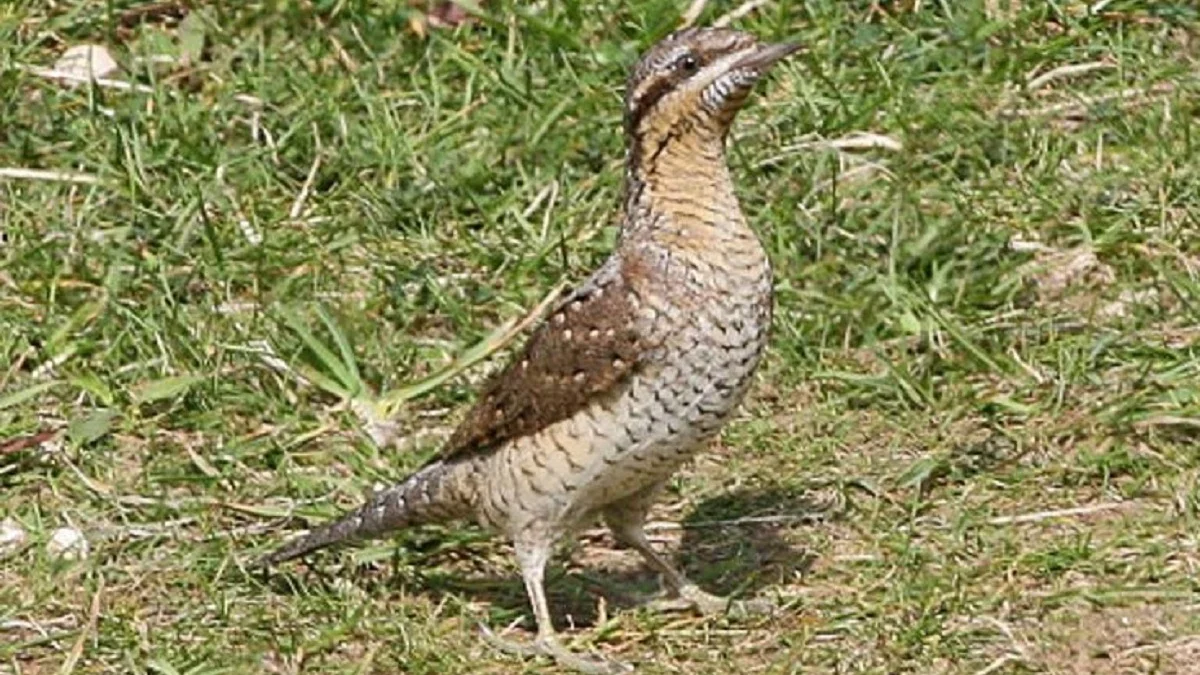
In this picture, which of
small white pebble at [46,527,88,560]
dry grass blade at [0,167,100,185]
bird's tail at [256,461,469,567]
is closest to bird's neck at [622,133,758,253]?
bird's tail at [256,461,469,567]

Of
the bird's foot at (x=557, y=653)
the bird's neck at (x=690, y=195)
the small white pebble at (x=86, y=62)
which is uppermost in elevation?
the bird's neck at (x=690, y=195)

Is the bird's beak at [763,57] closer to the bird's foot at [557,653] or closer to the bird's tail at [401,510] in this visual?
the bird's tail at [401,510]

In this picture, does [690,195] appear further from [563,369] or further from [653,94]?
[563,369]

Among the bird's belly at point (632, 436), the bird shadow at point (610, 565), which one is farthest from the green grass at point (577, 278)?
the bird's belly at point (632, 436)

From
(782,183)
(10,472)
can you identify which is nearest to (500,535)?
(10,472)

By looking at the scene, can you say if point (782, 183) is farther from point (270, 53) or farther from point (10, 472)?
point (10, 472)

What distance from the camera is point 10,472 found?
20.6 feet

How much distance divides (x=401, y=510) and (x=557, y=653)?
454 mm

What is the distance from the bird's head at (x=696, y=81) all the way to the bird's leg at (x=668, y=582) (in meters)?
0.79

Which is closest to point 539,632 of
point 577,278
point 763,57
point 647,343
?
point 647,343

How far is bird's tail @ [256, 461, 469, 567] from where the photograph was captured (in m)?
5.59

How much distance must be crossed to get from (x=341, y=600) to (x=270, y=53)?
2661 millimetres

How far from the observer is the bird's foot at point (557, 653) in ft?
17.5

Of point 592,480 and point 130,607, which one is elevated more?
point 592,480
